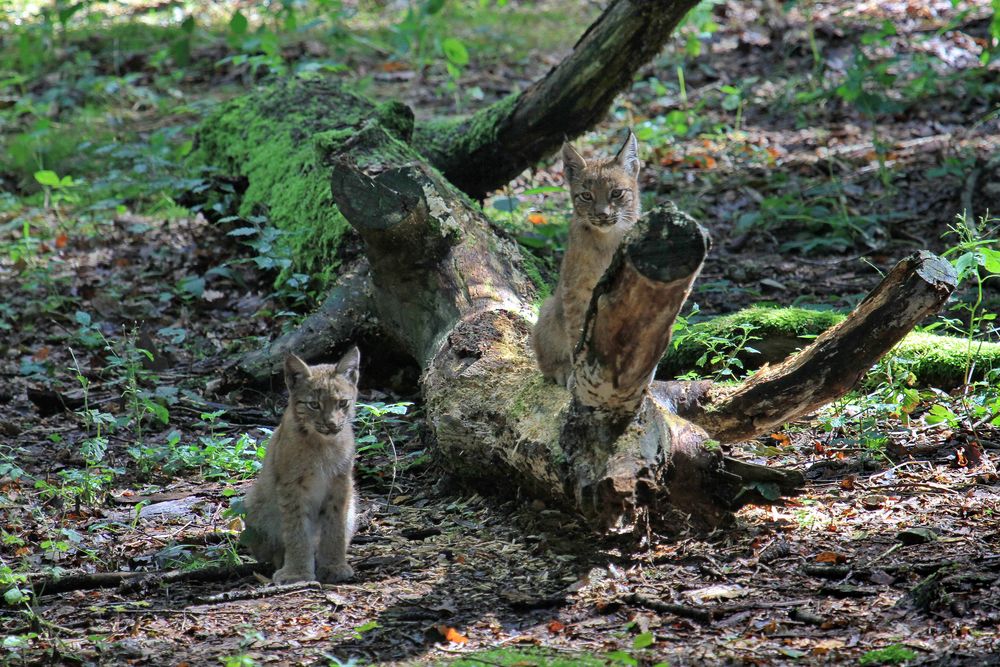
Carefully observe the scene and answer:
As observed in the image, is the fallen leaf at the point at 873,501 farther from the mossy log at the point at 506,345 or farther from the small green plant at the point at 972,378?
the small green plant at the point at 972,378

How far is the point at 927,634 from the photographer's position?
12.7ft

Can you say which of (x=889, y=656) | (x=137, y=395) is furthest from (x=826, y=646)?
(x=137, y=395)

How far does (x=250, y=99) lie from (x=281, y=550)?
6059mm

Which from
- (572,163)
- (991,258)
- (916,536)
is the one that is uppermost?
(572,163)

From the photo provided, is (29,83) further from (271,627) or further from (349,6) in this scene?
(271,627)

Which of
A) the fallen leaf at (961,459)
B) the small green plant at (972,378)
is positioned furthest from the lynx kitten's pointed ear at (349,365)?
the fallen leaf at (961,459)

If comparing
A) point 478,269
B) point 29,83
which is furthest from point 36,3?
point 478,269

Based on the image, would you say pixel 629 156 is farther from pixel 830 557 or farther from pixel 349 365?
pixel 830 557

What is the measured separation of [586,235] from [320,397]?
196 cm

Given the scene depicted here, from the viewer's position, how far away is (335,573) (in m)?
5.06

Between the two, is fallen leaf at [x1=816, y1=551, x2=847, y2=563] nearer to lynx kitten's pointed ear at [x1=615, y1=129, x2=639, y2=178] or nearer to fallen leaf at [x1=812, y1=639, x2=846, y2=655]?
fallen leaf at [x1=812, y1=639, x2=846, y2=655]

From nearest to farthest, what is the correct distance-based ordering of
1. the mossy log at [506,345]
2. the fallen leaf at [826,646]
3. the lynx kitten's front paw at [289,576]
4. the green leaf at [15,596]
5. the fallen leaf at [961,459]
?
the fallen leaf at [826,646], the green leaf at [15,596], the mossy log at [506,345], the lynx kitten's front paw at [289,576], the fallen leaf at [961,459]

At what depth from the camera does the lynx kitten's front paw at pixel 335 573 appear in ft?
16.6

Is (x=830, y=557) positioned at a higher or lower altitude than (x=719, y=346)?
lower
